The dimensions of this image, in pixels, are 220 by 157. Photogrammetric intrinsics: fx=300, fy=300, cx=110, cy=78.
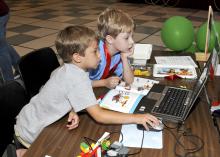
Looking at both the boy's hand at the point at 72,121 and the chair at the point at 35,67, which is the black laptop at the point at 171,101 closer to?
the boy's hand at the point at 72,121

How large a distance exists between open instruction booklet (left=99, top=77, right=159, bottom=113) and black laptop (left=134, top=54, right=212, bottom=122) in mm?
32

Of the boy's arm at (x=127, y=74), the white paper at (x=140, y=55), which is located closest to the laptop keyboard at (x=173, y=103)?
the boy's arm at (x=127, y=74)

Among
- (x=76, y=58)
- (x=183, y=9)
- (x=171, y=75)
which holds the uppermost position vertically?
(x=76, y=58)

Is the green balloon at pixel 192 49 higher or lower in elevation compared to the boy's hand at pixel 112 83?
lower

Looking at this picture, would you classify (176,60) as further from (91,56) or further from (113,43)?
(91,56)

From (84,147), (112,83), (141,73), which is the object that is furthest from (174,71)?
(84,147)

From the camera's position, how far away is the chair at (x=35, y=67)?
1.61m

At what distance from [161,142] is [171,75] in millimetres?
652

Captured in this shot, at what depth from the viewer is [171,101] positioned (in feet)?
4.26

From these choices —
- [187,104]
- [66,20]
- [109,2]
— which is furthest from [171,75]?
[109,2]

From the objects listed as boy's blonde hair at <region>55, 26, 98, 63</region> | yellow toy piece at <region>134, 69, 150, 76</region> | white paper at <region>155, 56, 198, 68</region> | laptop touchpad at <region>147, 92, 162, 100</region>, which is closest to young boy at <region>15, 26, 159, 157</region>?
boy's blonde hair at <region>55, 26, 98, 63</region>

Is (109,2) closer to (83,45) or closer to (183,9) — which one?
(183,9)

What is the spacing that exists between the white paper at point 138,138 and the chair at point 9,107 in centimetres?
53

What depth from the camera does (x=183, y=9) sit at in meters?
6.09
